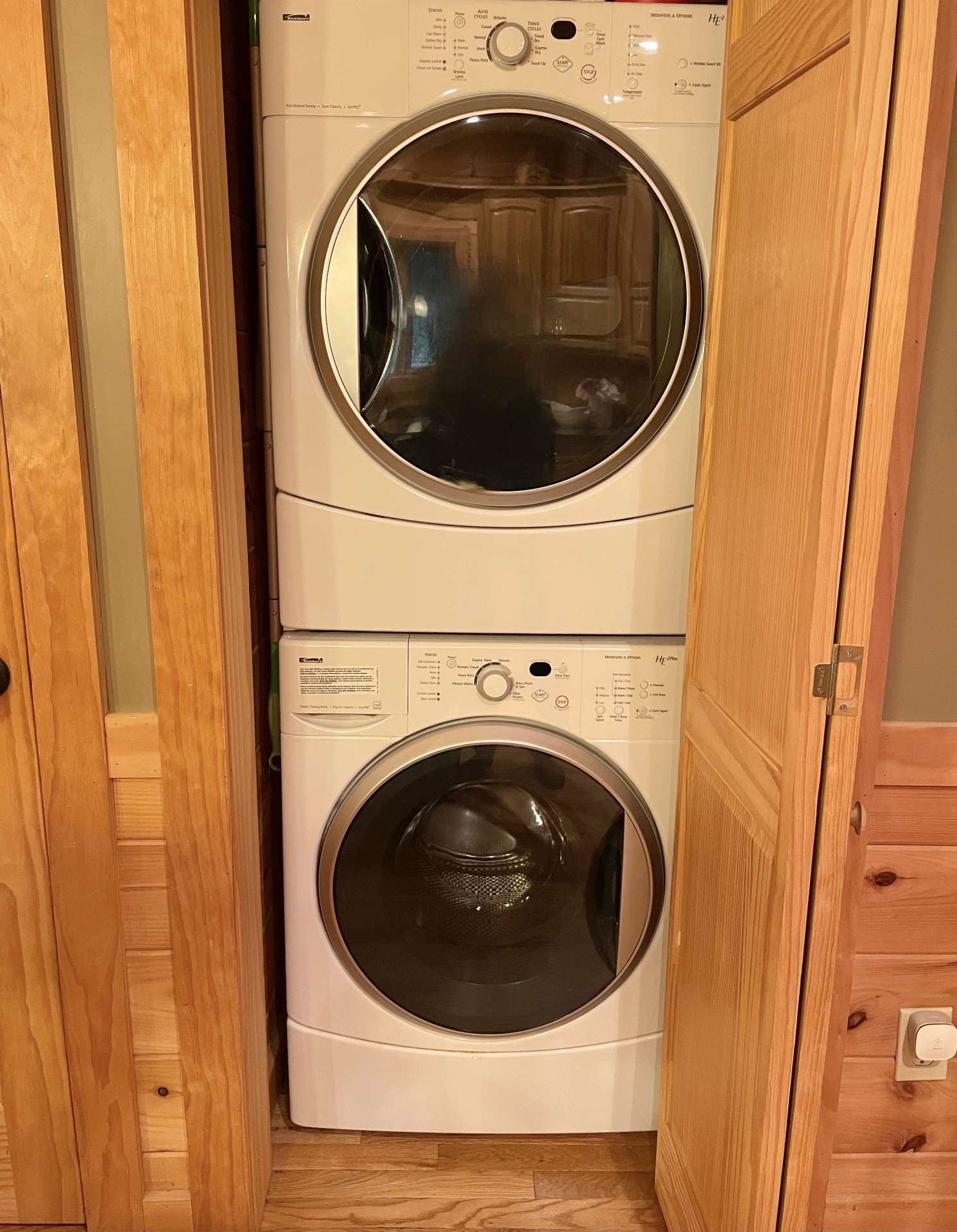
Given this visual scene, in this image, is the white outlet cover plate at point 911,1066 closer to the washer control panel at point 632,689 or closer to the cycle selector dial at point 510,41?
the washer control panel at point 632,689

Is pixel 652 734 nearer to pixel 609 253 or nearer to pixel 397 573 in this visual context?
pixel 397 573

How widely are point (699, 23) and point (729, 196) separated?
0.82 ft

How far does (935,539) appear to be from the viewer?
42.1 inches

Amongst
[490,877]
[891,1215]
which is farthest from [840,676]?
[891,1215]

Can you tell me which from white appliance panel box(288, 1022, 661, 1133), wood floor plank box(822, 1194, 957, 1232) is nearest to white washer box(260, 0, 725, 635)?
white appliance panel box(288, 1022, 661, 1133)

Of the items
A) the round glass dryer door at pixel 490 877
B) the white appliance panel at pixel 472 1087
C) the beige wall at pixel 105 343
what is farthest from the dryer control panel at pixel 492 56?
the white appliance panel at pixel 472 1087

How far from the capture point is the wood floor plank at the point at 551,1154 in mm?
1634

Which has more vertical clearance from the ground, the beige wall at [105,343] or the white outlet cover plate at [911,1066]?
the beige wall at [105,343]

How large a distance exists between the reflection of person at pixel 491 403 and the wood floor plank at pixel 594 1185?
1.16 meters

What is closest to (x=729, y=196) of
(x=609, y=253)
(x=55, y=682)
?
(x=609, y=253)

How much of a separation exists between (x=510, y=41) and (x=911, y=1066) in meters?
1.44

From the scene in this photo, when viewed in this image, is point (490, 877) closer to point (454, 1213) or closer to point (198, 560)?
point (454, 1213)

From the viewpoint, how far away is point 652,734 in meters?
1.47

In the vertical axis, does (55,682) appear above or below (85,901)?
above
